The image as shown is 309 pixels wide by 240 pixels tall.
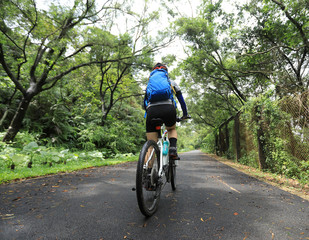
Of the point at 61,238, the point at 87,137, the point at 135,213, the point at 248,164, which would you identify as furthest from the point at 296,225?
the point at 87,137

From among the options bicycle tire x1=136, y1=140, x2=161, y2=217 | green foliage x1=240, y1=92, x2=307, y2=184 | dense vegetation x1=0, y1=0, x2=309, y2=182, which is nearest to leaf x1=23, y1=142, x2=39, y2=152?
dense vegetation x1=0, y1=0, x2=309, y2=182

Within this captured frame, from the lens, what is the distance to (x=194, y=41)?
32.1 feet

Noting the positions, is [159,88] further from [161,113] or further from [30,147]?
[30,147]

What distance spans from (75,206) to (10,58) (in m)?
9.36

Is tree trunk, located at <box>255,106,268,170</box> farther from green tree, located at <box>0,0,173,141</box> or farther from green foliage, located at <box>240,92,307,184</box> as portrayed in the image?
green tree, located at <box>0,0,173,141</box>

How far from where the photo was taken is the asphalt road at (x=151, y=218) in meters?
1.79

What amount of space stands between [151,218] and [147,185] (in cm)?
41

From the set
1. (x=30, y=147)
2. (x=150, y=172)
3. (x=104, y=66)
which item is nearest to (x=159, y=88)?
Result: (x=150, y=172)

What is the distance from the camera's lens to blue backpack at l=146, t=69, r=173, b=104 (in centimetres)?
256

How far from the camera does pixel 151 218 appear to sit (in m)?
2.14

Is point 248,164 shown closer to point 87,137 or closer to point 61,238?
point 61,238

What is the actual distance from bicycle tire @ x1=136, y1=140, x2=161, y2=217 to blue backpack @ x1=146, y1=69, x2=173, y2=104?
69cm

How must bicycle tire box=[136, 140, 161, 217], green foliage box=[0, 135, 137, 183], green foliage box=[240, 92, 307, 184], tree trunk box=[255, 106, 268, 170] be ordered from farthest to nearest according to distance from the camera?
1. tree trunk box=[255, 106, 268, 170]
2. green foliage box=[240, 92, 307, 184]
3. green foliage box=[0, 135, 137, 183]
4. bicycle tire box=[136, 140, 161, 217]

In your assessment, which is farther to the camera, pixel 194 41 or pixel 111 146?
pixel 111 146
